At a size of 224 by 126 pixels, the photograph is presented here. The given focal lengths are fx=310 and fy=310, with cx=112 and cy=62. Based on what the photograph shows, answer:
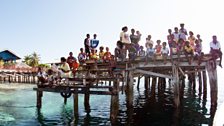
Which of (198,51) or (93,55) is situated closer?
(198,51)

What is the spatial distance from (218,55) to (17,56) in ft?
187

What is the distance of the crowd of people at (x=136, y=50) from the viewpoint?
17875mm

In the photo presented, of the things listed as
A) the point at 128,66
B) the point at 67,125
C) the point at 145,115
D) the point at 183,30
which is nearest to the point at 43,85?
the point at 67,125

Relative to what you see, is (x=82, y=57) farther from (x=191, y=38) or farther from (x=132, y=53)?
(x=191, y=38)

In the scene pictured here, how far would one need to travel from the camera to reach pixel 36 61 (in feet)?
274

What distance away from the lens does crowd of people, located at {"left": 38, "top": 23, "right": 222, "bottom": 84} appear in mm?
17875

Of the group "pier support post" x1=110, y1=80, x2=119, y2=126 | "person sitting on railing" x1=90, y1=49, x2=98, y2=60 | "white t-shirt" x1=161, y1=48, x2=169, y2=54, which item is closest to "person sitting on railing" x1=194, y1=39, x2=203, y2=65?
"white t-shirt" x1=161, y1=48, x2=169, y2=54

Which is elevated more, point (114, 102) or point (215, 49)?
point (215, 49)

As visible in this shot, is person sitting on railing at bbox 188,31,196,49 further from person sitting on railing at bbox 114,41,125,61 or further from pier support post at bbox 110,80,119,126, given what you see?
pier support post at bbox 110,80,119,126

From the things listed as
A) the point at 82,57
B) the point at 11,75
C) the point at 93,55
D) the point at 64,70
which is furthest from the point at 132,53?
the point at 11,75

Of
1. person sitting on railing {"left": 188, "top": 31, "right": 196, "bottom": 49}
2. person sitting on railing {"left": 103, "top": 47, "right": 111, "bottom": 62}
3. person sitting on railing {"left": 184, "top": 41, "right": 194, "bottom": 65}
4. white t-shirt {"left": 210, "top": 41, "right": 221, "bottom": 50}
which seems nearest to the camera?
person sitting on railing {"left": 184, "top": 41, "right": 194, "bottom": 65}

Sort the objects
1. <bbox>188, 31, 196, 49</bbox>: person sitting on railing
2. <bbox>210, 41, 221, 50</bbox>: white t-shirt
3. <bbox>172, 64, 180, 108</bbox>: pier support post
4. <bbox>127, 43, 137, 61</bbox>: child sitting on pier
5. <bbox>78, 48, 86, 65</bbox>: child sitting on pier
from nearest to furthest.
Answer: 1. <bbox>210, 41, 221, 50</bbox>: white t-shirt
2. <bbox>172, 64, 180, 108</bbox>: pier support post
3. <bbox>127, 43, 137, 61</bbox>: child sitting on pier
4. <bbox>188, 31, 196, 49</bbox>: person sitting on railing
5. <bbox>78, 48, 86, 65</bbox>: child sitting on pier

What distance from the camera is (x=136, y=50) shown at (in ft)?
65.0

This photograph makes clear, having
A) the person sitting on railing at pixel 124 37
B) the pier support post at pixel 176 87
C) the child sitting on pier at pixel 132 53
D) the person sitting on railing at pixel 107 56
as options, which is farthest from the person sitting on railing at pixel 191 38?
the person sitting on railing at pixel 107 56
